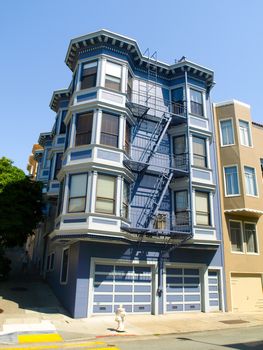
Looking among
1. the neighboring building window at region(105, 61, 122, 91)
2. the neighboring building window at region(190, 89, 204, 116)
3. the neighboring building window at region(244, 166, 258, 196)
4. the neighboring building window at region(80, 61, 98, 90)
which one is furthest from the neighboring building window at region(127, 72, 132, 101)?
the neighboring building window at region(244, 166, 258, 196)

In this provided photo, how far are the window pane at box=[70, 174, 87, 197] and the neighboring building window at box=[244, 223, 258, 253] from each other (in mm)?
12317

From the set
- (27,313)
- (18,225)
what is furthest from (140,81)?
(27,313)

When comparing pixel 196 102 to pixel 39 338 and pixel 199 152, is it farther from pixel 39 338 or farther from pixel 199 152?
pixel 39 338

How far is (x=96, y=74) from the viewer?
19406mm

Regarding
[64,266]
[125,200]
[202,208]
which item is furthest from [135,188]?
[64,266]

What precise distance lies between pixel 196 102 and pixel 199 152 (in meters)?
3.90

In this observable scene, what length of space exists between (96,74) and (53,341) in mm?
14725

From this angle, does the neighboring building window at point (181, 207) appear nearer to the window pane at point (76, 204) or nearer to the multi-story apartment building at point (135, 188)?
the multi-story apartment building at point (135, 188)

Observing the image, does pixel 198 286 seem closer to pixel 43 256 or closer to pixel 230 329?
pixel 230 329

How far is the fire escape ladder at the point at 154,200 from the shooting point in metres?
19.0

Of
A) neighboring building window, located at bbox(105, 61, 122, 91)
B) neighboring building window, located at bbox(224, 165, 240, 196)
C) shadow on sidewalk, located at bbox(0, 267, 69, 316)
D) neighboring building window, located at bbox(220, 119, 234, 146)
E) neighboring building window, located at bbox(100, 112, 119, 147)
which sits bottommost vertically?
shadow on sidewalk, located at bbox(0, 267, 69, 316)

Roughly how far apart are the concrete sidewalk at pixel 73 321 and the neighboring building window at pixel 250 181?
7999 millimetres

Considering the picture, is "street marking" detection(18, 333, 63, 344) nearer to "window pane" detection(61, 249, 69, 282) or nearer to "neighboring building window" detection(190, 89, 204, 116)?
"window pane" detection(61, 249, 69, 282)

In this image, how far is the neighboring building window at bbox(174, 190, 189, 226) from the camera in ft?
64.9
